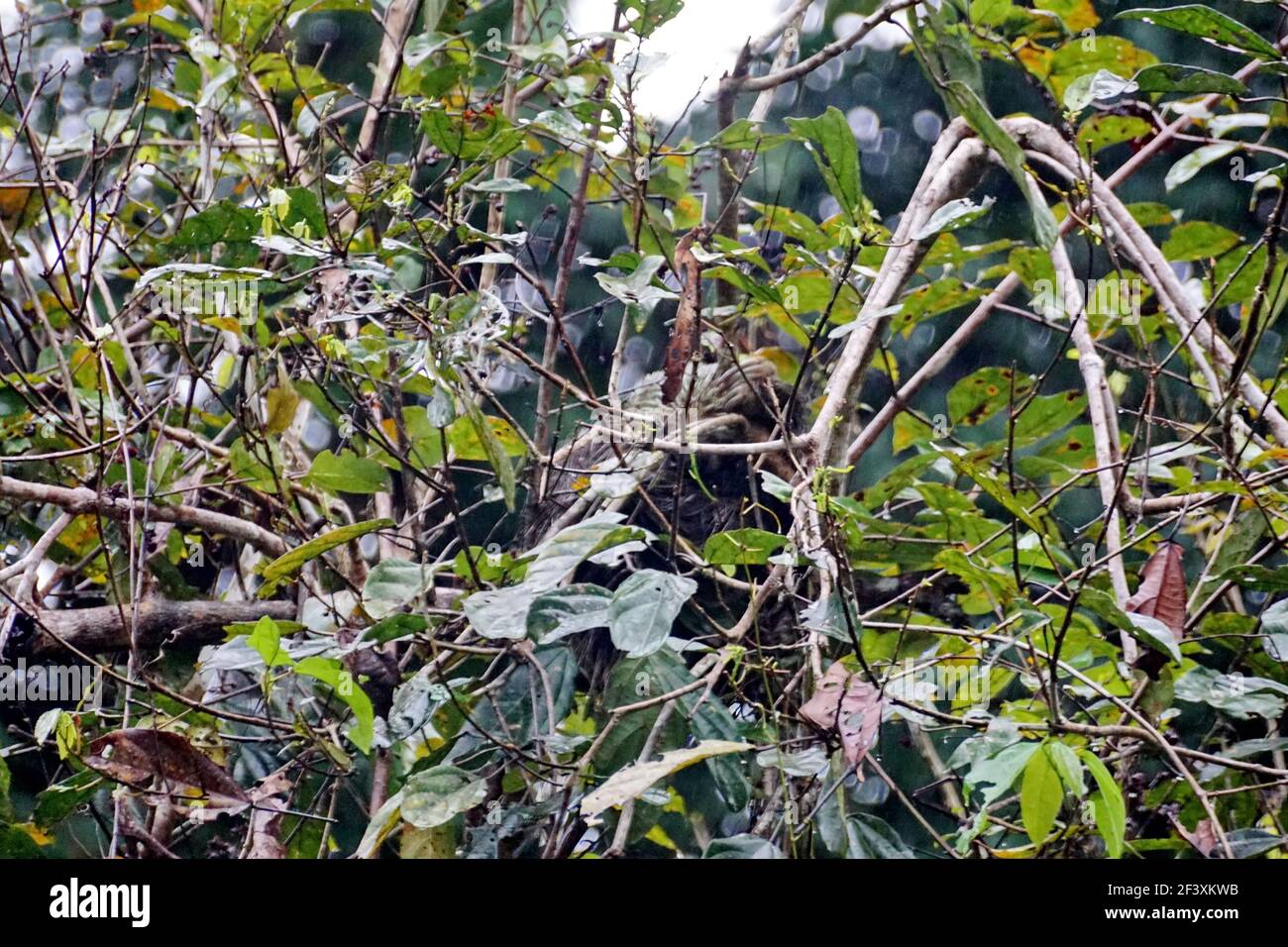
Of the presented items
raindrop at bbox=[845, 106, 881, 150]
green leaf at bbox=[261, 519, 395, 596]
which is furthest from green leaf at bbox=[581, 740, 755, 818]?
raindrop at bbox=[845, 106, 881, 150]

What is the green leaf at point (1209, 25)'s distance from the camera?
2.94ft

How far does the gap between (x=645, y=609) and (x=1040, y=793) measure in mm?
338

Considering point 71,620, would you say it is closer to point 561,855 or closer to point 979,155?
point 561,855

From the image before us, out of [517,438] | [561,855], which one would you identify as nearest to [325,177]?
[517,438]

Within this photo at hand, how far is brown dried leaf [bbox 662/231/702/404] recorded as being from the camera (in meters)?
1.04

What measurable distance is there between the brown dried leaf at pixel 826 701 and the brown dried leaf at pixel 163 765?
511 millimetres

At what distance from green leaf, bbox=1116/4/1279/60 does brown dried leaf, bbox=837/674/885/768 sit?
1.95 ft

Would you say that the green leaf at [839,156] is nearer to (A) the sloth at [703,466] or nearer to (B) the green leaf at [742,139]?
(B) the green leaf at [742,139]

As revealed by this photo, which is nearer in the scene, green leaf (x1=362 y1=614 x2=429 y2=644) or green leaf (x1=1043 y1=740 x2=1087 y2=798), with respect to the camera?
green leaf (x1=1043 y1=740 x2=1087 y2=798)

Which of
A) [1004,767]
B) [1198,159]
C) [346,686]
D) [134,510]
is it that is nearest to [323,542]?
[346,686]

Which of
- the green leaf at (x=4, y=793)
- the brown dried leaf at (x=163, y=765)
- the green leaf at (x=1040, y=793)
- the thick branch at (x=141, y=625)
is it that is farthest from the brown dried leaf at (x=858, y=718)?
the green leaf at (x=4, y=793)

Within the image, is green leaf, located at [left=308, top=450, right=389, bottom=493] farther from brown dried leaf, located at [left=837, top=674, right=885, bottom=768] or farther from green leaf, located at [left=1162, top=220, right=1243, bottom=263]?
green leaf, located at [left=1162, top=220, right=1243, bottom=263]

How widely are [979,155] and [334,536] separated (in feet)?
2.73

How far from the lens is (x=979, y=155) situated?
4.08 feet
